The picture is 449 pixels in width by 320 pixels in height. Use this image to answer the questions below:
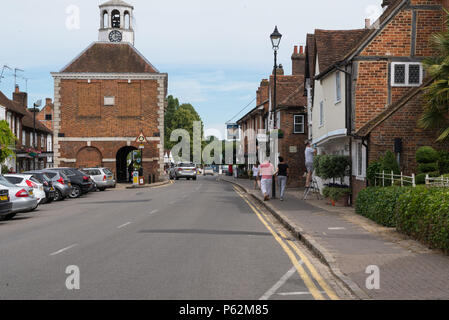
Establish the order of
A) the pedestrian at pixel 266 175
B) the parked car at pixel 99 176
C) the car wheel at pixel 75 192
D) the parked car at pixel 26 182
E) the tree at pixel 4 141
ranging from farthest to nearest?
the tree at pixel 4 141 → the parked car at pixel 99 176 → the car wheel at pixel 75 192 → the pedestrian at pixel 266 175 → the parked car at pixel 26 182

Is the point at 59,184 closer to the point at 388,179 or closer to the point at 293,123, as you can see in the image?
the point at 388,179

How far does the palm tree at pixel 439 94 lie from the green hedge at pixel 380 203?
2.72 m

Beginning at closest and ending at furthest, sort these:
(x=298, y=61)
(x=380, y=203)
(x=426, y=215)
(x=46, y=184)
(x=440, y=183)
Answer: (x=426, y=215)
(x=440, y=183)
(x=380, y=203)
(x=46, y=184)
(x=298, y=61)

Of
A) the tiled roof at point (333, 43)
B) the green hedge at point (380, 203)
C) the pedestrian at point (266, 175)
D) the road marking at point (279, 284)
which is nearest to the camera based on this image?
the road marking at point (279, 284)

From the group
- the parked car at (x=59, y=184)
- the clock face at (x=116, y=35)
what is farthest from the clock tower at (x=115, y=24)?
the parked car at (x=59, y=184)

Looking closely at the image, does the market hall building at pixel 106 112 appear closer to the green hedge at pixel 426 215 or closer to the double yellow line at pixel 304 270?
the double yellow line at pixel 304 270

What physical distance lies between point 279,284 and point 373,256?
2.95 meters

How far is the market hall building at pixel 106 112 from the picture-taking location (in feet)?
170

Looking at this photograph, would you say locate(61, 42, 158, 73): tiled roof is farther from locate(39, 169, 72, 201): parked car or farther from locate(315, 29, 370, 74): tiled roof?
locate(315, 29, 370, 74): tiled roof

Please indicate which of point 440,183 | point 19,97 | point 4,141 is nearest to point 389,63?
point 440,183

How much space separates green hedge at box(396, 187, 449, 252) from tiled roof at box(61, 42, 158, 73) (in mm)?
42164

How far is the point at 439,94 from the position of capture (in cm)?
1741
